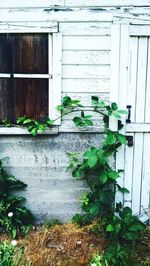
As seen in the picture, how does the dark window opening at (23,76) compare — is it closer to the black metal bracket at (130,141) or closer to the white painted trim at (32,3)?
the white painted trim at (32,3)

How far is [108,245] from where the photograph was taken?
14.9 ft

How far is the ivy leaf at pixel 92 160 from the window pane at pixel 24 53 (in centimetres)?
110

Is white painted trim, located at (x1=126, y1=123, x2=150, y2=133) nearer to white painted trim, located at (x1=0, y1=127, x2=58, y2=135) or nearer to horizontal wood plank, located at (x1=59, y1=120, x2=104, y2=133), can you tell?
horizontal wood plank, located at (x1=59, y1=120, x2=104, y2=133)

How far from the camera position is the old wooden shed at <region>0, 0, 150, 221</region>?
4.50 meters

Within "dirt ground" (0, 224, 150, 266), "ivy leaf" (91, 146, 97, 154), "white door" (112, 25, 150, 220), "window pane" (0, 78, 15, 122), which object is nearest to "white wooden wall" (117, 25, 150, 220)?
"white door" (112, 25, 150, 220)

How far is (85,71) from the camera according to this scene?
4.62 metres

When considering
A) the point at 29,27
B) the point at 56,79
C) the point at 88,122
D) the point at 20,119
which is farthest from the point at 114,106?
the point at 29,27

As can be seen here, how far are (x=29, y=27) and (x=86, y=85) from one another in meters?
0.91

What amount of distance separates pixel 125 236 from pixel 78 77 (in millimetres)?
1853

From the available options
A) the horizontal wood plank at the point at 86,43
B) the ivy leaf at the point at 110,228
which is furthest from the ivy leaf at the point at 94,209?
the horizontal wood plank at the point at 86,43

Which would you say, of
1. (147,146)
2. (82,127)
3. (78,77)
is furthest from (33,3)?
(147,146)

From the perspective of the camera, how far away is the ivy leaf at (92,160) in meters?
4.41

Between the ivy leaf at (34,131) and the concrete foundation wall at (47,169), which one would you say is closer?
the ivy leaf at (34,131)

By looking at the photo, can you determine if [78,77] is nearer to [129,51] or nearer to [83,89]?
[83,89]
